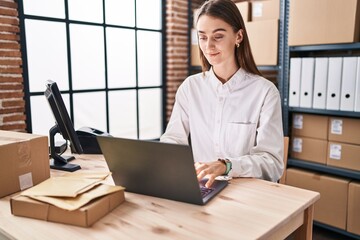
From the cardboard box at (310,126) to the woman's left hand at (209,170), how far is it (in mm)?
1581

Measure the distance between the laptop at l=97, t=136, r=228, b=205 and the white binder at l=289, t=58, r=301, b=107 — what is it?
1.64 meters

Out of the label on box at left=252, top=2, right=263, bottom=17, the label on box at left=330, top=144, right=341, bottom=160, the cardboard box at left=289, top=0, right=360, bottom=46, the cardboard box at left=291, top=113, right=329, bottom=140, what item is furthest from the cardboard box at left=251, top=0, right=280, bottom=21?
the label on box at left=330, top=144, right=341, bottom=160

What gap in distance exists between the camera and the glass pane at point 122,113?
314 centimetres

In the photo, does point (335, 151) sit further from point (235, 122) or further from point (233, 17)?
point (233, 17)

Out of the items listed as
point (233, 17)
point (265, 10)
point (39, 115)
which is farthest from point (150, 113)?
point (233, 17)

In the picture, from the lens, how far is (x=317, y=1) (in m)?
2.37

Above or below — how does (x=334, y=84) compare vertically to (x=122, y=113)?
above

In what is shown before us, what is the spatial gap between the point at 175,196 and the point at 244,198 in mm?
228

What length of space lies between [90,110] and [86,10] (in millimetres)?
841

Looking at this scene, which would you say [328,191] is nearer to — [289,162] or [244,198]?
[289,162]

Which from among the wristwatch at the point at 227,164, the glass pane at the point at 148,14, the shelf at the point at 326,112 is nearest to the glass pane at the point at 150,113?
the glass pane at the point at 148,14

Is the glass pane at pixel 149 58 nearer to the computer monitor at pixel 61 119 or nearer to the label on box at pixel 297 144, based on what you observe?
the label on box at pixel 297 144

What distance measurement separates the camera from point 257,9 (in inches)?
112

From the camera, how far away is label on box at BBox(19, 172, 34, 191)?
1.23 metres
